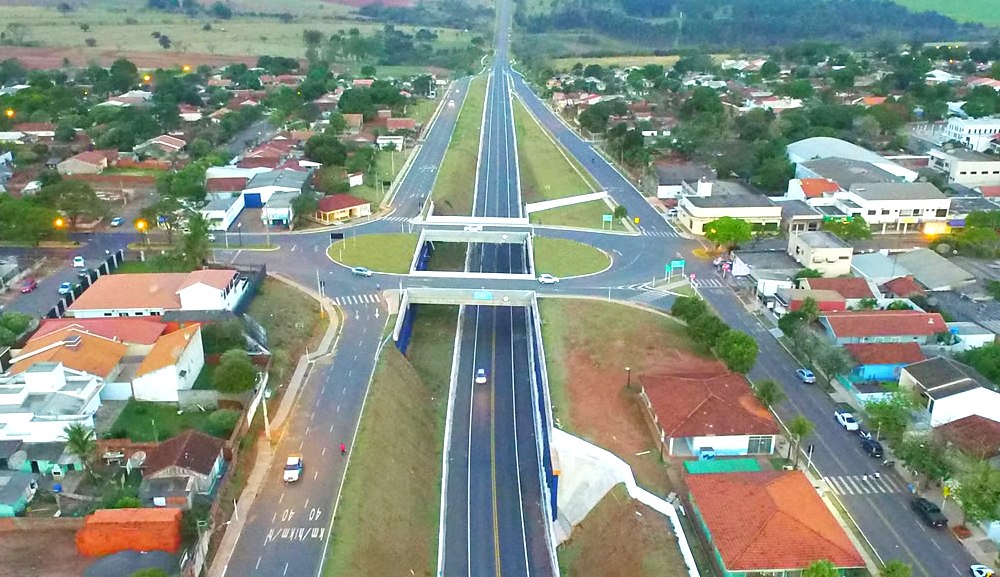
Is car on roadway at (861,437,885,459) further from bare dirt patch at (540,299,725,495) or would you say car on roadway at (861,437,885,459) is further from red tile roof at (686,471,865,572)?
bare dirt patch at (540,299,725,495)

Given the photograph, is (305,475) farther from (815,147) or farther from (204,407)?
(815,147)

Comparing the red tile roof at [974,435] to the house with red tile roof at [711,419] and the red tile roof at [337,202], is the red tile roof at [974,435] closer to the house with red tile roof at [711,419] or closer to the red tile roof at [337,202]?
the house with red tile roof at [711,419]

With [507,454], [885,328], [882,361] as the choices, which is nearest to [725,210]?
[885,328]

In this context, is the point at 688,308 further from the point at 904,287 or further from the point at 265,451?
the point at 265,451

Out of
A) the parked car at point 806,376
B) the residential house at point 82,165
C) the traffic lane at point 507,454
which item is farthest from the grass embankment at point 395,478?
the residential house at point 82,165

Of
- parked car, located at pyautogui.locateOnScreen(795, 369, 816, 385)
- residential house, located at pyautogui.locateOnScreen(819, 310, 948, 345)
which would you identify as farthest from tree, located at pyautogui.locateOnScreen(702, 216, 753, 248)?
parked car, located at pyautogui.locateOnScreen(795, 369, 816, 385)

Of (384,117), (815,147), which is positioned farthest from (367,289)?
(384,117)
